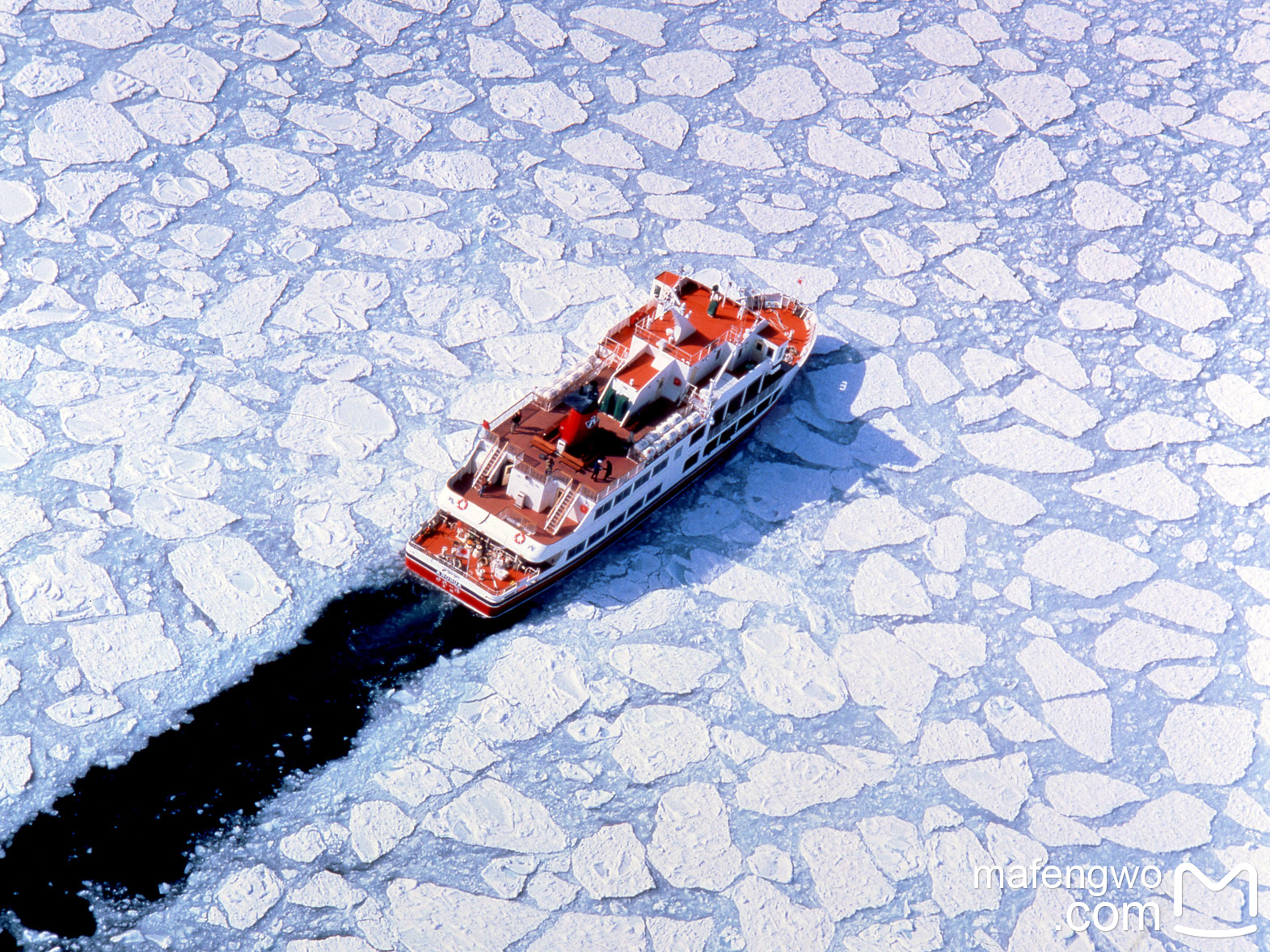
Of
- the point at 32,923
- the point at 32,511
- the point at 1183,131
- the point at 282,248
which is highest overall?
the point at 1183,131

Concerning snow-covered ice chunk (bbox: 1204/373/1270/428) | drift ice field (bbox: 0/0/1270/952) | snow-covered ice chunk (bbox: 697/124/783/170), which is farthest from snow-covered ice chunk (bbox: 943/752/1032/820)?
snow-covered ice chunk (bbox: 697/124/783/170)

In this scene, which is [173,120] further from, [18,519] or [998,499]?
[998,499]

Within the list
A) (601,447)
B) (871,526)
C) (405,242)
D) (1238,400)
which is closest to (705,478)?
(601,447)

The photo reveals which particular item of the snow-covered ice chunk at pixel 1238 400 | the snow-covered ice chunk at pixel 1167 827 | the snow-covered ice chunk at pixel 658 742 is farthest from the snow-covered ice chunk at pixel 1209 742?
the snow-covered ice chunk at pixel 658 742

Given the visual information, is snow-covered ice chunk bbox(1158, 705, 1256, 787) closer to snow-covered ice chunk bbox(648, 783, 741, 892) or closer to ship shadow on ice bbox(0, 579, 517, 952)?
snow-covered ice chunk bbox(648, 783, 741, 892)

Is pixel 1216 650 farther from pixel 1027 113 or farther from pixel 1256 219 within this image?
pixel 1027 113

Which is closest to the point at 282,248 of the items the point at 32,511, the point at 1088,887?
the point at 32,511
